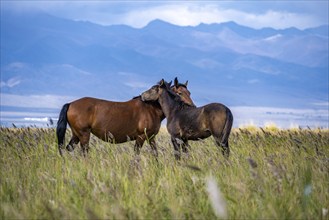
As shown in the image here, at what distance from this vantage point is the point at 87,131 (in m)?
13.2

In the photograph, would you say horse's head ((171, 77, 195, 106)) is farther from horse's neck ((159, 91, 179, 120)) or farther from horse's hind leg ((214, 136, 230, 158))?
horse's hind leg ((214, 136, 230, 158))

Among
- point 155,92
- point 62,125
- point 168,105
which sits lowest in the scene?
point 62,125

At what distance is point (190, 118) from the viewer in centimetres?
1351

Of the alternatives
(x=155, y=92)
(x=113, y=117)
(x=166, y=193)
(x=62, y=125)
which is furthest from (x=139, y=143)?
(x=166, y=193)

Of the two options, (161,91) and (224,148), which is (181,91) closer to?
(161,91)

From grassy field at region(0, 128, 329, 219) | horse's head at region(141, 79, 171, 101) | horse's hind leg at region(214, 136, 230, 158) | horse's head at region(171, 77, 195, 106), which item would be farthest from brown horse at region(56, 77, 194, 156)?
grassy field at region(0, 128, 329, 219)

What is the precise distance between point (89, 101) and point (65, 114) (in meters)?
0.53

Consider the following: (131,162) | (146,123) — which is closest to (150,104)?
(146,123)

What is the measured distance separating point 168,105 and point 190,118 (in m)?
0.79

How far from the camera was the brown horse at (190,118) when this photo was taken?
42.4ft

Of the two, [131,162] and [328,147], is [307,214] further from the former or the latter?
[328,147]

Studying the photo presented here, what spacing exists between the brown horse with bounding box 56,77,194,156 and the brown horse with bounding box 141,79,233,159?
233 millimetres

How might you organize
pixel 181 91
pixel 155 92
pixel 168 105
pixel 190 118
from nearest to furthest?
pixel 190 118, pixel 168 105, pixel 155 92, pixel 181 91

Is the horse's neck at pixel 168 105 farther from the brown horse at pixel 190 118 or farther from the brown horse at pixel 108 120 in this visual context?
the brown horse at pixel 108 120
